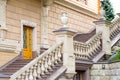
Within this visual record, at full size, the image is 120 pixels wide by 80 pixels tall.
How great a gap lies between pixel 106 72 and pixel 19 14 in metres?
5.38

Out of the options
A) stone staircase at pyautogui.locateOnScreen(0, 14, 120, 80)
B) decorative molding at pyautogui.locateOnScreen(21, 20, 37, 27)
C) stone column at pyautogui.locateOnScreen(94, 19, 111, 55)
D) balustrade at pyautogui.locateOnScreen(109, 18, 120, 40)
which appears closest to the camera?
stone staircase at pyautogui.locateOnScreen(0, 14, 120, 80)

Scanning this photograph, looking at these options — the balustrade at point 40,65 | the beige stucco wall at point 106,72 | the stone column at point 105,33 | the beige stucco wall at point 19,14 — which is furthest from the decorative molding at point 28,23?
the beige stucco wall at point 106,72

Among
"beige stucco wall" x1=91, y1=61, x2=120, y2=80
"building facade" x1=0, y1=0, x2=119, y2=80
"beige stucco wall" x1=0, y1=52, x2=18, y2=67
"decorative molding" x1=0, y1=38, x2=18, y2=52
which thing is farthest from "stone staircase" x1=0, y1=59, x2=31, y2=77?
"beige stucco wall" x1=91, y1=61, x2=120, y2=80

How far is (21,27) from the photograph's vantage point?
16.5 m

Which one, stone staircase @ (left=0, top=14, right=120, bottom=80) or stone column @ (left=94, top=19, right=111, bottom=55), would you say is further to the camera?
stone column @ (left=94, top=19, right=111, bottom=55)

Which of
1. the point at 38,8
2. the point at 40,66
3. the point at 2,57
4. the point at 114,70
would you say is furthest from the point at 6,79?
the point at 38,8

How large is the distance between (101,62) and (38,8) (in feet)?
17.2

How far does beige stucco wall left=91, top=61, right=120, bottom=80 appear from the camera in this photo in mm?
13836

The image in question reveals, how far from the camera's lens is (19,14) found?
16484 mm

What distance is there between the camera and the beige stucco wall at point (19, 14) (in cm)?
1580

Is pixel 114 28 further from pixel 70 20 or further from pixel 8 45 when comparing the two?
pixel 8 45

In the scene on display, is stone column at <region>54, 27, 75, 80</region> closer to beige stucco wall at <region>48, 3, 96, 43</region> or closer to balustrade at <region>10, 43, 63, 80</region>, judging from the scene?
balustrade at <region>10, 43, 63, 80</region>

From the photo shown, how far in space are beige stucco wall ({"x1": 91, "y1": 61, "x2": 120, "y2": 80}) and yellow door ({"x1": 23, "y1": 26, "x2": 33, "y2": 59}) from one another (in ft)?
12.9

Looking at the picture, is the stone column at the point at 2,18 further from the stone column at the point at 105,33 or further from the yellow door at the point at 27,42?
the stone column at the point at 105,33
